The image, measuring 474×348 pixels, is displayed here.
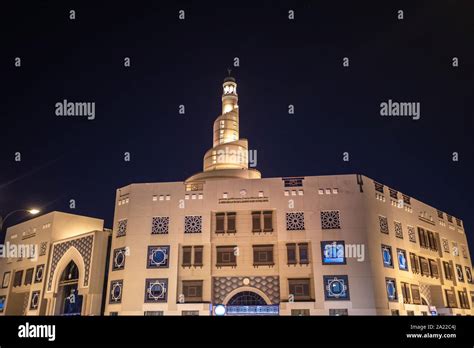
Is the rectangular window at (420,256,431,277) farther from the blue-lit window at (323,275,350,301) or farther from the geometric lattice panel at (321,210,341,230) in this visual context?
the geometric lattice panel at (321,210,341,230)

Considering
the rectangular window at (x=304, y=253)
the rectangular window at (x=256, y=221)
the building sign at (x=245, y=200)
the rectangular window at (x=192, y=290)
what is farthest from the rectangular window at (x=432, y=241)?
the rectangular window at (x=192, y=290)

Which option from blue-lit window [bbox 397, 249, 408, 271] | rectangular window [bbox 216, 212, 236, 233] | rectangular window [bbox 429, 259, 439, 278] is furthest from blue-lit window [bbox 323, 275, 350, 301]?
rectangular window [bbox 429, 259, 439, 278]

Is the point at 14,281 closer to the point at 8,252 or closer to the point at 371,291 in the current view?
the point at 8,252

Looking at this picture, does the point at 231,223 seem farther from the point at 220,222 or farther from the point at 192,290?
the point at 192,290

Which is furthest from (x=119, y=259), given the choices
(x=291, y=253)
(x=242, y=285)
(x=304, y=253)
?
(x=304, y=253)

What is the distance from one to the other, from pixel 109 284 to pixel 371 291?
1816cm

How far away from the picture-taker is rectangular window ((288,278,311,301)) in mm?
26812

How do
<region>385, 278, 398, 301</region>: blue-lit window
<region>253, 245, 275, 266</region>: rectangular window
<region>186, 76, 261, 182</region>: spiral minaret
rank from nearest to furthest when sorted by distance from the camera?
<region>385, 278, 398, 301</region>: blue-lit window
<region>253, 245, 275, 266</region>: rectangular window
<region>186, 76, 261, 182</region>: spiral minaret

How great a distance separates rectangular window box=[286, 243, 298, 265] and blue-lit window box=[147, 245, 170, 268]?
27.3ft

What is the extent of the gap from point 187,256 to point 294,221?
788 centimetres

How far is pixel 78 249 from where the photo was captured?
3322 centimetres

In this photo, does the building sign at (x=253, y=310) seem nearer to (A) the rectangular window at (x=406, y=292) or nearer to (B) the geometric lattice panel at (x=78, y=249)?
(A) the rectangular window at (x=406, y=292)
